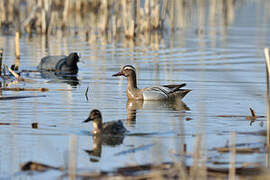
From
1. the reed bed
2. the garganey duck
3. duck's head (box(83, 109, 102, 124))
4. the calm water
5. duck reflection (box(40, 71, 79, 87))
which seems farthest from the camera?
the reed bed

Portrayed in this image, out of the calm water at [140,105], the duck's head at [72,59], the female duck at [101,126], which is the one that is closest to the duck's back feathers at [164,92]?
the calm water at [140,105]

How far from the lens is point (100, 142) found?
8211 millimetres

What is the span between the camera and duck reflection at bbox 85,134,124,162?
7555 mm

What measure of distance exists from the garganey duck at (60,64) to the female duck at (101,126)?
7.56 meters

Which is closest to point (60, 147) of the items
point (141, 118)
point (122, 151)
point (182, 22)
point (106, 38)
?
point (122, 151)

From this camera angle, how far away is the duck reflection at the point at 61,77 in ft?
46.5

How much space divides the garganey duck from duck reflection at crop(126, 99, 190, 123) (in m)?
4.57

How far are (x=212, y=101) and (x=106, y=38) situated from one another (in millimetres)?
12006

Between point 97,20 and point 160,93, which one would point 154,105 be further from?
point 97,20

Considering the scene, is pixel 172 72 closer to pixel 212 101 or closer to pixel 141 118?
pixel 212 101

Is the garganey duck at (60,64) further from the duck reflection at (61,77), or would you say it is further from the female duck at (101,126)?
the female duck at (101,126)

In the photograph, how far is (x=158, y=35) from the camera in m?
23.4

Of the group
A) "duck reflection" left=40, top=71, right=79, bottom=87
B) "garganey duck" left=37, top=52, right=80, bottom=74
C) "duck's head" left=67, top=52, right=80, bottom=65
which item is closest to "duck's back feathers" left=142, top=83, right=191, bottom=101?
"duck reflection" left=40, top=71, right=79, bottom=87

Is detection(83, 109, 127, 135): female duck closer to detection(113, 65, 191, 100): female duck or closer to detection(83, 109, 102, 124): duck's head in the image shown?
detection(83, 109, 102, 124): duck's head
